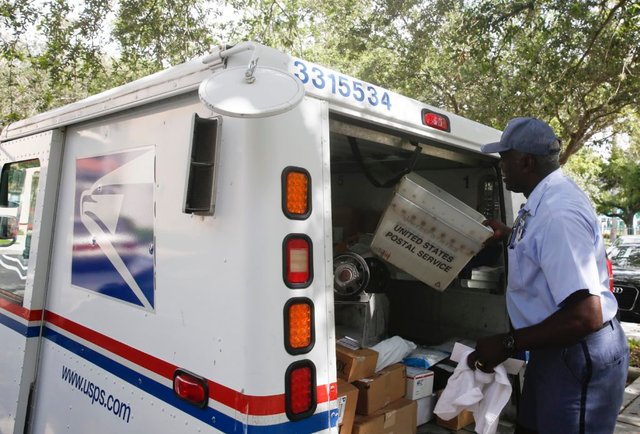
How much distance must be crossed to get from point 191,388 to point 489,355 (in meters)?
1.15

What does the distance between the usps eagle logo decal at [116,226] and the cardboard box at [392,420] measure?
3.62 ft

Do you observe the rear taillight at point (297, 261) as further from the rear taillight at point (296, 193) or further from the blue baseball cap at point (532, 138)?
the blue baseball cap at point (532, 138)

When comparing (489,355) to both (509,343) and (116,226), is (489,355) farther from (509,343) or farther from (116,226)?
(116,226)

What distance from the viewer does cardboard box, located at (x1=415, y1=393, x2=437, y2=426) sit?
278cm

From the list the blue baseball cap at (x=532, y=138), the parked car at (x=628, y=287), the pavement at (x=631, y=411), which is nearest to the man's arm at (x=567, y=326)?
the blue baseball cap at (x=532, y=138)

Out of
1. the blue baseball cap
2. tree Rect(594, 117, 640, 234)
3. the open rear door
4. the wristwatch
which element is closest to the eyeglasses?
the blue baseball cap

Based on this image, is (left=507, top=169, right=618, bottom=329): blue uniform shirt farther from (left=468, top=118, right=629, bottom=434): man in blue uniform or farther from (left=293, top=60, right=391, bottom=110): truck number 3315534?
(left=293, top=60, right=391, bottom=110): truck number 3315534

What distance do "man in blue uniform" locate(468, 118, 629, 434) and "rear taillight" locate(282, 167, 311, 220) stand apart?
0.87 meters

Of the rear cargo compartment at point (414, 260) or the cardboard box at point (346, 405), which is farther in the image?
the rear cargo compartment at point (414, 260)

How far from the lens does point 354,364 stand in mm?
2459

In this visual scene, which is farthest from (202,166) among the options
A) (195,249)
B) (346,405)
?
(346,405)

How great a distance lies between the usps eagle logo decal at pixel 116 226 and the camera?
2.08 meters

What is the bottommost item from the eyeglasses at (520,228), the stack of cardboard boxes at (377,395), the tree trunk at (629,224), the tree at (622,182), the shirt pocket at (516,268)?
the stack of cardboard boxes at (377,395)

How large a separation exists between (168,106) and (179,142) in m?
0.20
